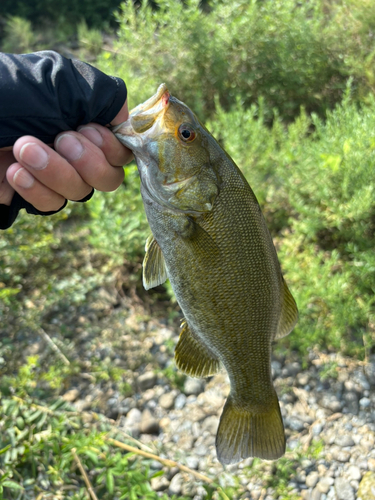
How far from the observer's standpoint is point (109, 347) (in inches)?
133

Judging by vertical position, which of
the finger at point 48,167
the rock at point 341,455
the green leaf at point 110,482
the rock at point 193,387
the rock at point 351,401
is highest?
the finger at point 48,167

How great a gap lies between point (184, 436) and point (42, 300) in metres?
1.69

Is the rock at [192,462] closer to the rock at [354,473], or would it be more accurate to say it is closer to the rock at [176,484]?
the rock at [176,484]

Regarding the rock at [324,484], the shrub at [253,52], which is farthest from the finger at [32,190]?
the shrub at [253,52]

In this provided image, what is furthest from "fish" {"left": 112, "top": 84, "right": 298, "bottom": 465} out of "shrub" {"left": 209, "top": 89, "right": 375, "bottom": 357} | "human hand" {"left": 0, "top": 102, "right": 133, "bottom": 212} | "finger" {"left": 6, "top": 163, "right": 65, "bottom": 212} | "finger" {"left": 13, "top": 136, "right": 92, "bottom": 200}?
"shrub" {"left": 209, "top": 89, "right": 375, "bottom": 357}

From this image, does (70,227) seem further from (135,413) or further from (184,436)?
(184,436)

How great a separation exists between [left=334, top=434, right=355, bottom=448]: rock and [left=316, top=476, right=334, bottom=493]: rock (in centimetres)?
25

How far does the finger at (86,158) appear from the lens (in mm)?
1557

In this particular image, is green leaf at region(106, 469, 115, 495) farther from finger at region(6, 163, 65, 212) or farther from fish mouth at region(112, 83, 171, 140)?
fish mouth at region(112, 83, 171, 140)

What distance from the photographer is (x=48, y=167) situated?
1504 millimetres

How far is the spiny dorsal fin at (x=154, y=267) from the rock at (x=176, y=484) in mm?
1634

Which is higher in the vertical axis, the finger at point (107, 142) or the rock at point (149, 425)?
the finger at point (107, 142)

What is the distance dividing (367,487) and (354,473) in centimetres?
11

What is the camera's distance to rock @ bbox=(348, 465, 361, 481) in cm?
253
